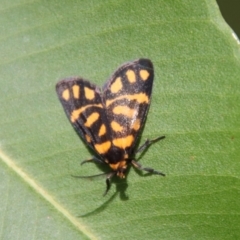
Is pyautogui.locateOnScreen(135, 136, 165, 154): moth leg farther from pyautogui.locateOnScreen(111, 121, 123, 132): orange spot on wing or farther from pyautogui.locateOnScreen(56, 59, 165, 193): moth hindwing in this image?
pyautogui.locateOnScreen(111, 121, 123, 132): orange spot on wing

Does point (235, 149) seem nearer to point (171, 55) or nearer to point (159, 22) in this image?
point (171, 55)

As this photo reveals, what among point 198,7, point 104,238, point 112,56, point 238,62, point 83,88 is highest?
point 198,7

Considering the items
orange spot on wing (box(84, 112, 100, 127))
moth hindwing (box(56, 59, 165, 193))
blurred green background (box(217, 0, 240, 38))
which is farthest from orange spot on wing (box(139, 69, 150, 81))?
blurred green background (box(217, 0, 240, 38))

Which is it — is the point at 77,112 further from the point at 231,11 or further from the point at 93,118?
the point at 231,11

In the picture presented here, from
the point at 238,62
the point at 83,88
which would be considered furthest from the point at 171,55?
the point at 83,88

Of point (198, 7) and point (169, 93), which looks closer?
point (198, 7)

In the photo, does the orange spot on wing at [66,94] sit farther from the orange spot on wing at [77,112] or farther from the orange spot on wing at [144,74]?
the orange spot on wing at [144,74]
